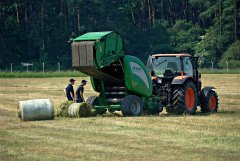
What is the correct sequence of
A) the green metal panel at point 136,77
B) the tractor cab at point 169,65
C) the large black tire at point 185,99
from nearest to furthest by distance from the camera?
the green metal panel at point 136,77 < the large black tire at point 185,99 < the tractor cab at point 169,65

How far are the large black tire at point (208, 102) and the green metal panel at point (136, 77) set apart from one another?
2344mm

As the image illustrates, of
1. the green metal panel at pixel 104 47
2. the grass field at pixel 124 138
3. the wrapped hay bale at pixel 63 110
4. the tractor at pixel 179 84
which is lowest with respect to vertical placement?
the grass field at pixel 124 138

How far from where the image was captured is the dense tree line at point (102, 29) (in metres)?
83.1

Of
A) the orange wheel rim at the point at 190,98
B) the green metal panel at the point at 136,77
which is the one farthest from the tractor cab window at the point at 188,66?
the green metal panel at the point at 136,77

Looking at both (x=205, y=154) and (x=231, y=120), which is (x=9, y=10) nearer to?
(x=231, y=120)

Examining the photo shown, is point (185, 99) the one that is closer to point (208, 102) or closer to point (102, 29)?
point (208, 102)

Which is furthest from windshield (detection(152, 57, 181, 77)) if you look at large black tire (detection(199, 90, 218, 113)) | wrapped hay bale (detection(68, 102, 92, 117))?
wrapped hay bale (detection(68, 102, 92, 117))

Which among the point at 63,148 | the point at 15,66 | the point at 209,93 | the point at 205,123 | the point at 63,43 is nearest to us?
the point at 63,148

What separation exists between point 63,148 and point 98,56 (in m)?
8.54

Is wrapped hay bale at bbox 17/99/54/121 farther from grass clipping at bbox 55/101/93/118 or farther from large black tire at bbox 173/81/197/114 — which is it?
large black tire at bbox 173/81/197/114

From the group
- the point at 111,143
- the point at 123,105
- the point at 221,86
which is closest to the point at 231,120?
the point at 123,105

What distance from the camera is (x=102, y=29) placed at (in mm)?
85812

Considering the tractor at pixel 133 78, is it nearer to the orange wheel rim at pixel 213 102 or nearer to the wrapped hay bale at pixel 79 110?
the orange wheel rim at pixel 213 102

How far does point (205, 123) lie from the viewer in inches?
919
